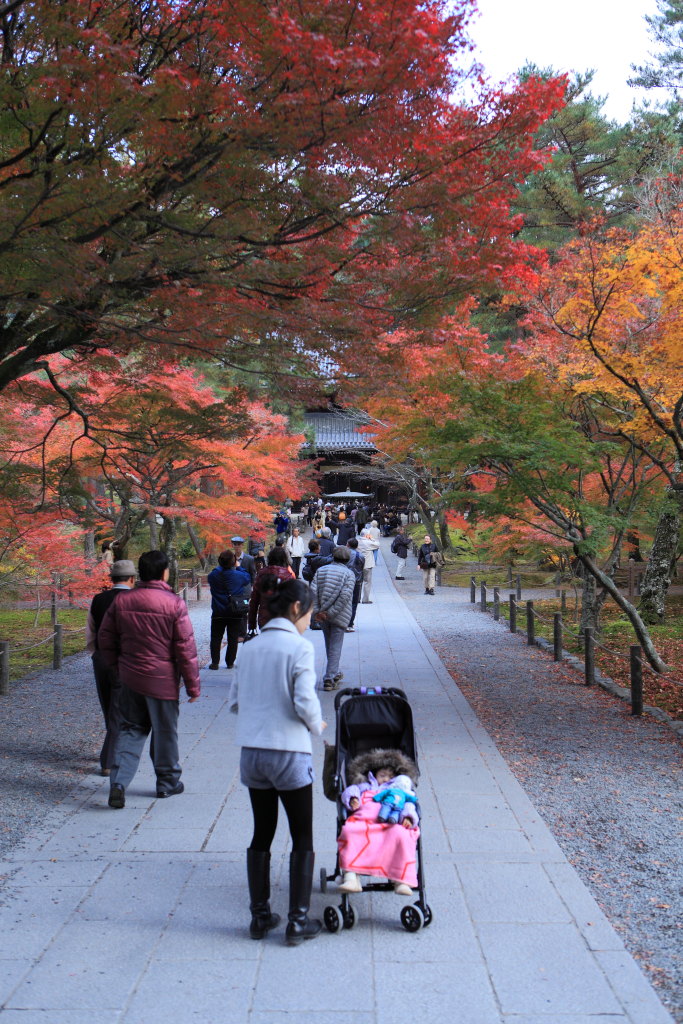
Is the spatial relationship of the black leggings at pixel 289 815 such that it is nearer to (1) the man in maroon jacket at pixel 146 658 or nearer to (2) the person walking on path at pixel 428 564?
(1) the man in maroon jacket at pixel 146 658

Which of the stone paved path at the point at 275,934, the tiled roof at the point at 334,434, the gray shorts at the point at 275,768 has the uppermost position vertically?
the tiled roof at the point at 334,434

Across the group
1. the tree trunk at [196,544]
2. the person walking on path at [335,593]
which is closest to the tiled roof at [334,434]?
the tree trunk at [196,544]

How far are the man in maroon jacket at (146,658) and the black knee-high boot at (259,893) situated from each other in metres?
1.70

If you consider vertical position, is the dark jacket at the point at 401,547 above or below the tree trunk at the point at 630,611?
above

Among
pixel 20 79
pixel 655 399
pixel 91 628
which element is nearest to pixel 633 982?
pixel 91 628

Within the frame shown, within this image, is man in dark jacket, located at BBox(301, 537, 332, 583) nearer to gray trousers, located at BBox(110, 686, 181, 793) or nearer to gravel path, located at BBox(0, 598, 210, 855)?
gravel path, located at BBox(0, 598, 210, 855)

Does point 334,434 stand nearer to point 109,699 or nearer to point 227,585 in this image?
point 227,585

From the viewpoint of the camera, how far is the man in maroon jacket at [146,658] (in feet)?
17.4

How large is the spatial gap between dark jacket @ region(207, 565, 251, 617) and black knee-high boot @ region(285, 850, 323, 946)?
20.5ft

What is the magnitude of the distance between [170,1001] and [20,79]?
212 inches

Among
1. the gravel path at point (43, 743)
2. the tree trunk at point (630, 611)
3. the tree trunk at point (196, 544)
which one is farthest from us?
Result: the tree trunk at point (196, 544)

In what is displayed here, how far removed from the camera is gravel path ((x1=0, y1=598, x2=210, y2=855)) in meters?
5.44

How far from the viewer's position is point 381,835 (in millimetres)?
3641

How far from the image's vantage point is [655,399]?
10930mm
